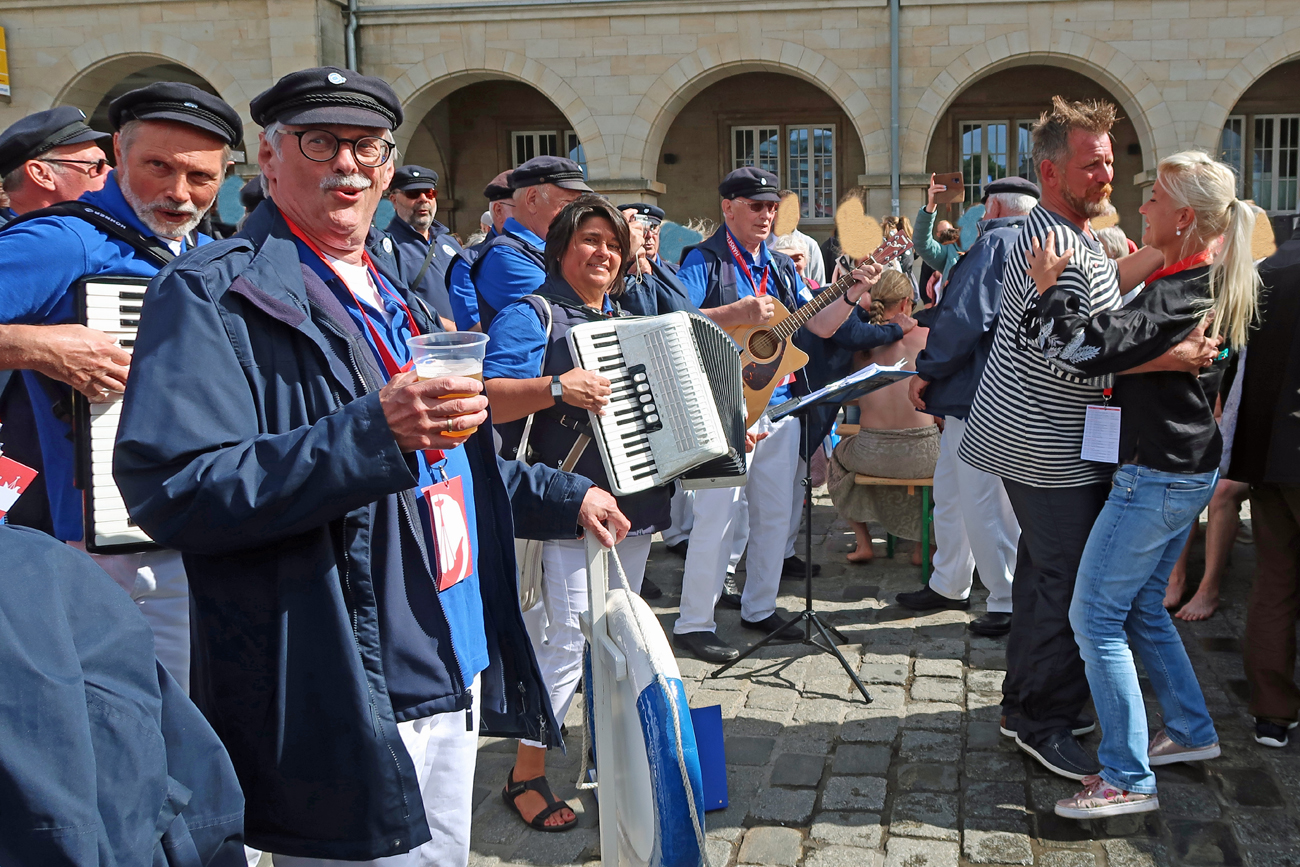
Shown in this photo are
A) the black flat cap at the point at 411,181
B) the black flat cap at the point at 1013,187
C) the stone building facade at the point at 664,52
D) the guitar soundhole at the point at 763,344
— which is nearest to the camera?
the guitar soundhole at the point at 763,344

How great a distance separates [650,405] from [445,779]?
1.35 m

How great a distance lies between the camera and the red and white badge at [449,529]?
2039mm

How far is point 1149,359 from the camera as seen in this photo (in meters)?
3.08

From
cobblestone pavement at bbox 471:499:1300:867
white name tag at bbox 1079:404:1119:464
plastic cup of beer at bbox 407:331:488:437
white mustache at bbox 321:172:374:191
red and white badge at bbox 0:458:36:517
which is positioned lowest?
cobblestone pavement at bbox 471:499:1300:867

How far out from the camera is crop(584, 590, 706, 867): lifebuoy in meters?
1.93

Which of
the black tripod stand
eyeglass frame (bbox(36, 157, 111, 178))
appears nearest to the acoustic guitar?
the black tripod stand

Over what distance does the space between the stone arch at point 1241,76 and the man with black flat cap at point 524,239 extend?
42.9 ft

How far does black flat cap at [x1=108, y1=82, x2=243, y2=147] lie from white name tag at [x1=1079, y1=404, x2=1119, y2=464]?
2.70 m

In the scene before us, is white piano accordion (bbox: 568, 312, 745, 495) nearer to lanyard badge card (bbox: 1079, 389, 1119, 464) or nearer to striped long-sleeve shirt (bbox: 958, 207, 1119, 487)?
striped long-sleeve shirt (bbox: 958, 207, 1119, 487)

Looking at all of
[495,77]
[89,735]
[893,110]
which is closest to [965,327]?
[89,735]

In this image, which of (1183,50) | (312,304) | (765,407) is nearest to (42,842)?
(312,304)

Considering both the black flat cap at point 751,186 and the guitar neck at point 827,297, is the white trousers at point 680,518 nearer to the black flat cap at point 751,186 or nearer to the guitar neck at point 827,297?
the guitar neck at point 827,297

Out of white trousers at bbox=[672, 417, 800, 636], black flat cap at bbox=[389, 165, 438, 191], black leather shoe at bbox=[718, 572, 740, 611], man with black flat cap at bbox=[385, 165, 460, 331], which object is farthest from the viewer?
black flat cap at bbox=[389, 165, 438, 191]

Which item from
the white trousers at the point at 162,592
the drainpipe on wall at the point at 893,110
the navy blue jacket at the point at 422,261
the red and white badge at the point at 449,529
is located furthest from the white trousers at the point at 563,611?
the drainpipe on wall at the point at 893,110
